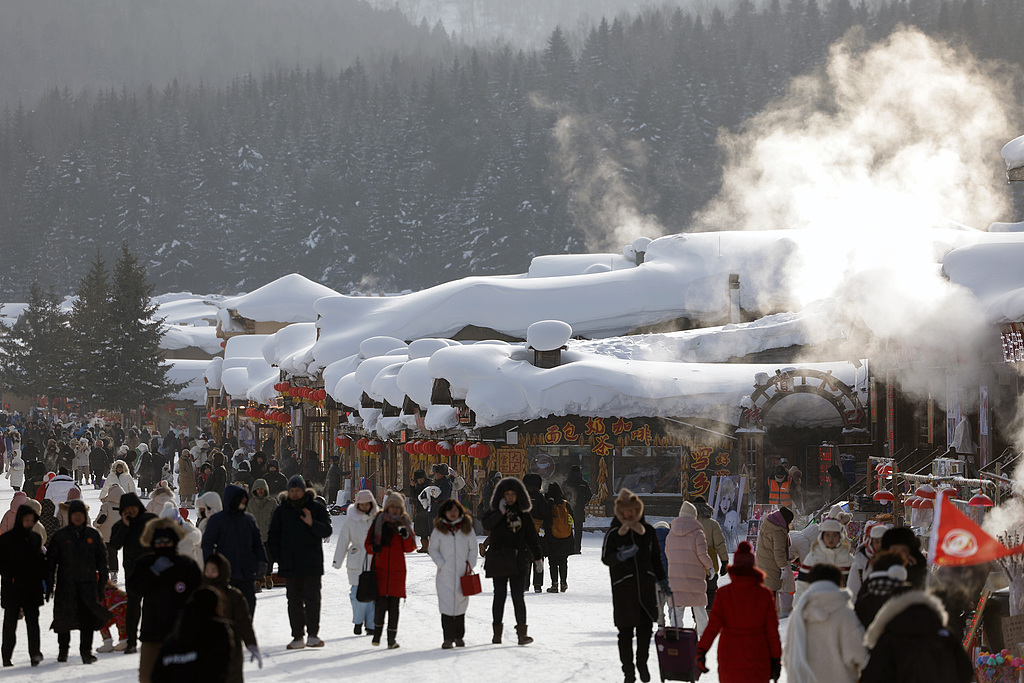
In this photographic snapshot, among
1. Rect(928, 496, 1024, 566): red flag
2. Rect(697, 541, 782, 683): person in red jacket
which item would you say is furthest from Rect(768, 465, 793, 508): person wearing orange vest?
Rect(928, 496, 1024, 566): red flag

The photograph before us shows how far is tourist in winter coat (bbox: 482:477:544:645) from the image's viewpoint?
33.3ft

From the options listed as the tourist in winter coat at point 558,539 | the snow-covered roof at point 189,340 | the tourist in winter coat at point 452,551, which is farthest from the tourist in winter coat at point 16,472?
the snow-covered roof at point 189,340

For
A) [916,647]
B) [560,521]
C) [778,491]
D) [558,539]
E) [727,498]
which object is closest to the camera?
[916,647]

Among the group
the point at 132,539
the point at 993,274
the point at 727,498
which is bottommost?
the point at 727,498

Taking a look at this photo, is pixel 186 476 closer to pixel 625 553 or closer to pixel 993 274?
pixel 993 274

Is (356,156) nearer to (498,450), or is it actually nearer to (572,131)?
(572,131)

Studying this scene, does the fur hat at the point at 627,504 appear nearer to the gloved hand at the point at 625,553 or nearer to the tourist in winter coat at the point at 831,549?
the gloved hand at the point at 625,553

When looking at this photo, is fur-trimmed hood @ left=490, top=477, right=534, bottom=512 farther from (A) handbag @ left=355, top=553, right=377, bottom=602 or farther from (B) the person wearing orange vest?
(B) the person wearing orange vest

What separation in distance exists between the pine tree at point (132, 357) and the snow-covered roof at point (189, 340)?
994 cm

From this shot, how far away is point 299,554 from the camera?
9883 millimetres

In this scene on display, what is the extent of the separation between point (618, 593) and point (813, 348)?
18810 mm

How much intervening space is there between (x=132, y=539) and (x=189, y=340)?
60553 millimetres

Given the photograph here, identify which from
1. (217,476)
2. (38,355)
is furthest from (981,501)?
(38,355)

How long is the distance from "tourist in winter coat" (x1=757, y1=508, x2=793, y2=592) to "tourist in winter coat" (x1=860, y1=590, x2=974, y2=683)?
16.5 ft
